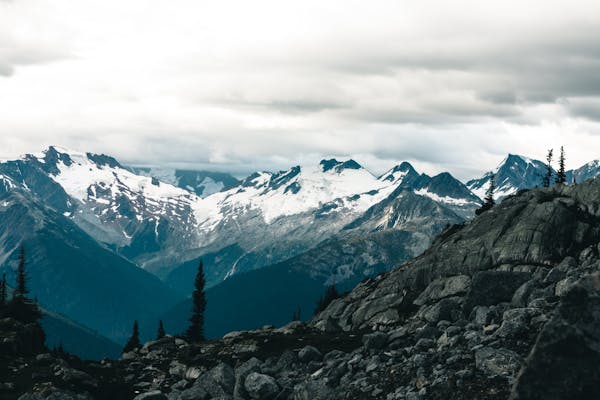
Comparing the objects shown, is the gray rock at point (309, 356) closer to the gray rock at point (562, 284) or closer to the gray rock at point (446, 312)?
the gray rock at point (446, 312)

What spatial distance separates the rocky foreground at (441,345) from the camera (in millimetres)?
26266

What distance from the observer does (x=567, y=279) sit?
54.1 metres

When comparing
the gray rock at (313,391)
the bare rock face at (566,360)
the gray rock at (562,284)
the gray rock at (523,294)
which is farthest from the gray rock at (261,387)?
the bare rock face at (566,360)

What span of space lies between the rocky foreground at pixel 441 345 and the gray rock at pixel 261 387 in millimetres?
104

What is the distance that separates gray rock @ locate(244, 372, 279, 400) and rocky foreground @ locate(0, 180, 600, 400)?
0.10 m

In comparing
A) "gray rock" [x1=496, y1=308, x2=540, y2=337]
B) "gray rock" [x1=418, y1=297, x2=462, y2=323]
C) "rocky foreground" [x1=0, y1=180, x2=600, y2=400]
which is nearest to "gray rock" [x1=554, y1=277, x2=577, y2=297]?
"rocky foreground" [x1=0, y1=180, x2=600, y2=400]

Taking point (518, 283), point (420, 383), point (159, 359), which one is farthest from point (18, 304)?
point (420, 383)

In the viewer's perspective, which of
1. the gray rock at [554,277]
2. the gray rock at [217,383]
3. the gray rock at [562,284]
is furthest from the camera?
the gray rock at [554,277]

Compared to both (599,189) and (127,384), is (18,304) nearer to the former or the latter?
(127,384)

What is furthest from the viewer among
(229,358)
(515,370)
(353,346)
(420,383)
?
(229,358)

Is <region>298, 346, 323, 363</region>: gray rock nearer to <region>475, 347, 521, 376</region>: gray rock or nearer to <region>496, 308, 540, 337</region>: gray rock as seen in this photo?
<region>496, 308, 540, 337</region>: gray rock

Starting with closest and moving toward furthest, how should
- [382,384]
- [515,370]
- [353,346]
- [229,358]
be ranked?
[515,370] < [382,384] < [353,346] < [229,358]

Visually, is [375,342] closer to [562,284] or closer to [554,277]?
[562,284]

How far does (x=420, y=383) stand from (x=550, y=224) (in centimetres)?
6511
